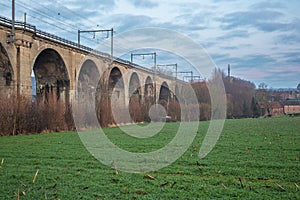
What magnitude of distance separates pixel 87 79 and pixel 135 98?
9349 millimetres

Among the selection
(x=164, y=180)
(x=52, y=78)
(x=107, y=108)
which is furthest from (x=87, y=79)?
(x=164, y=180)

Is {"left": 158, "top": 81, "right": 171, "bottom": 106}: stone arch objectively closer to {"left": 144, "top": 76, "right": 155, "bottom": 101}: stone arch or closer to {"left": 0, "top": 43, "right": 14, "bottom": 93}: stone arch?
{"left": 144, "top": 76, "right": 155, "bottom": 101}: stone arch

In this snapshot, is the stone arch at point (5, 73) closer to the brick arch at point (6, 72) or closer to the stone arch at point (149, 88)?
the brick arch at point (6, 72)

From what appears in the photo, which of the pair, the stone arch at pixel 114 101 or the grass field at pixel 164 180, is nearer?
the grass field at pixel 164 180

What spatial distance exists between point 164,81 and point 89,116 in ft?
109

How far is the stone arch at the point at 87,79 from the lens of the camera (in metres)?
30.4

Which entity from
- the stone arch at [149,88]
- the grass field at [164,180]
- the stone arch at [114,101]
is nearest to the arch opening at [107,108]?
the stone arch at [114,101]

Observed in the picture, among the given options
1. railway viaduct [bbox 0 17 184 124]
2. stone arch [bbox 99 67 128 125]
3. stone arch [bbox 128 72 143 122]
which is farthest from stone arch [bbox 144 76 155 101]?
stone arch [bbox 99 67 128 125]

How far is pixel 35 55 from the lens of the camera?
22203 mm

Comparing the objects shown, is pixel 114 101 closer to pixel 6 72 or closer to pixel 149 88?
pixel 6 72

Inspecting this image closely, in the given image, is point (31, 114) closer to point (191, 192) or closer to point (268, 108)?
point (191, 192)

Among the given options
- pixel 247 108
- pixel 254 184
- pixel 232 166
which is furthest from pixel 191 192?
pixel 247 108

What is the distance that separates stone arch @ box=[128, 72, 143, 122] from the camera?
112 feet

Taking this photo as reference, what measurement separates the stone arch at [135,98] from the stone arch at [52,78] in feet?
26.9
